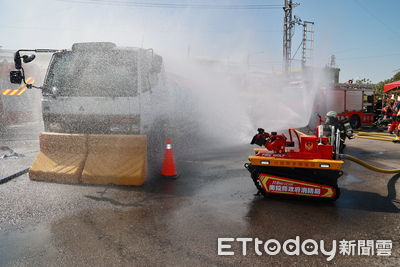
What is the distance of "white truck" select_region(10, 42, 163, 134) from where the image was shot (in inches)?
226

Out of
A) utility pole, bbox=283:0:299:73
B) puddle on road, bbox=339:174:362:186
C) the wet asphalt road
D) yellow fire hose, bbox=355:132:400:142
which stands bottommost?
puddle on road, bbox=339:174:362:186

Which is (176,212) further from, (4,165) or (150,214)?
(4,165)

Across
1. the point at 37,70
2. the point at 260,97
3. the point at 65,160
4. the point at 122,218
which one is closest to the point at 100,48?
the point at 65,160

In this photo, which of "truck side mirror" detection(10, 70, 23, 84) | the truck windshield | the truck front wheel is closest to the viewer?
the truck windshield

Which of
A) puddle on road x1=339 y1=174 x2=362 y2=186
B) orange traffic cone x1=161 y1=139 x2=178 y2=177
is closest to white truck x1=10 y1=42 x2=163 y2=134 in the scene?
orange traffic cone x1=161 y1=139 x2=178 y2=177

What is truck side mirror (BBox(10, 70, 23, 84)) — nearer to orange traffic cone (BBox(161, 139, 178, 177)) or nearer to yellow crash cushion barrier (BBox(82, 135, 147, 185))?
yellow crash cushion barrier (BBox(82, 135, 147, 185))

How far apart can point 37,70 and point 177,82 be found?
809 cm

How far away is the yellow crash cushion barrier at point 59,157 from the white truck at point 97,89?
12.6 inches

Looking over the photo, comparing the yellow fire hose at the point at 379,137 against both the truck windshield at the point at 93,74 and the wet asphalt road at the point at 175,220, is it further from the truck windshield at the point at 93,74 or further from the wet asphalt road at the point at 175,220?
the truck windshield at the point at 93,74

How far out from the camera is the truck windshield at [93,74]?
5.80m

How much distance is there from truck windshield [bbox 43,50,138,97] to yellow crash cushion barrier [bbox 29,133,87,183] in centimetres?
86

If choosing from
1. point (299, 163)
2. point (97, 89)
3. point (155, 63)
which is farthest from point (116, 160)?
point (299, 163)

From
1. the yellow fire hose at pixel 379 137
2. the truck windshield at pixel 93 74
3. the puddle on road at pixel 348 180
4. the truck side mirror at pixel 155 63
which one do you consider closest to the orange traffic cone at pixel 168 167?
the truck windshield at pixel 93 74

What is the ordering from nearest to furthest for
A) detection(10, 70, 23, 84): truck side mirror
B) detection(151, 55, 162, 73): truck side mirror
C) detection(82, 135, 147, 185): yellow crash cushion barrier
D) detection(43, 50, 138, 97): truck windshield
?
detection(82, 135, 147, 185): yellow crash cushion barrier < detection(43, 50, 138, 97): truck windshield < detection(10, 70, 23, 84): truck side mirror < detection(151, 55, 162, 73): truck side mirror
